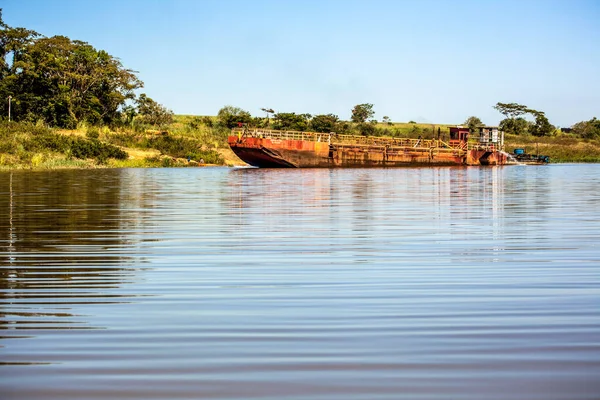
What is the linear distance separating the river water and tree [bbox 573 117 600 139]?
123359mm

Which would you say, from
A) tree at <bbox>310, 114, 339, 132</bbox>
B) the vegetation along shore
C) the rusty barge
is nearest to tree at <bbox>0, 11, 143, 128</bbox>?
the vegetation along shore

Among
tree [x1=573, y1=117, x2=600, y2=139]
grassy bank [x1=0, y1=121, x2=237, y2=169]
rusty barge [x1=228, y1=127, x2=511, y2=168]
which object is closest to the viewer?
grassy bank [x1=0, y1=121, x2=237, y2=169]

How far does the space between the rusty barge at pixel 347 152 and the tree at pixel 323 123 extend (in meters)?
31.6

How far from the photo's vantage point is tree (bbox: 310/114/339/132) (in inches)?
4277

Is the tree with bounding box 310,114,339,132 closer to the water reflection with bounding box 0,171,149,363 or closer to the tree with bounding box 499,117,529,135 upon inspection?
the tree with bounding box 499,117,529,135

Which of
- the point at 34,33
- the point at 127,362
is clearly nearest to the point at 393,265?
the point at 127,362

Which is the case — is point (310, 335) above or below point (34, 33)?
below

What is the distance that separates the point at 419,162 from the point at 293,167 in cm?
1345

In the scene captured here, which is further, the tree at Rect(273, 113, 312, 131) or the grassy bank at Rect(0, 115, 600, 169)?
the tree at Rect(273, 113, 312, 131)

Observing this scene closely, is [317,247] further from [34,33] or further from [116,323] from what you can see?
[34,33]

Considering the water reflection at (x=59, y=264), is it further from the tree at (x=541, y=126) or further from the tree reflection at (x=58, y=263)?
the tree at (x=541, y=126)

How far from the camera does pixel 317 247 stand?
10719 mm

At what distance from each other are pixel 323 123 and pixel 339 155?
1680 inches

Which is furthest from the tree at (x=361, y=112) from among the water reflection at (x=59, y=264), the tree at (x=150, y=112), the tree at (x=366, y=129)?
the water reflection at (x=59, y=264)
